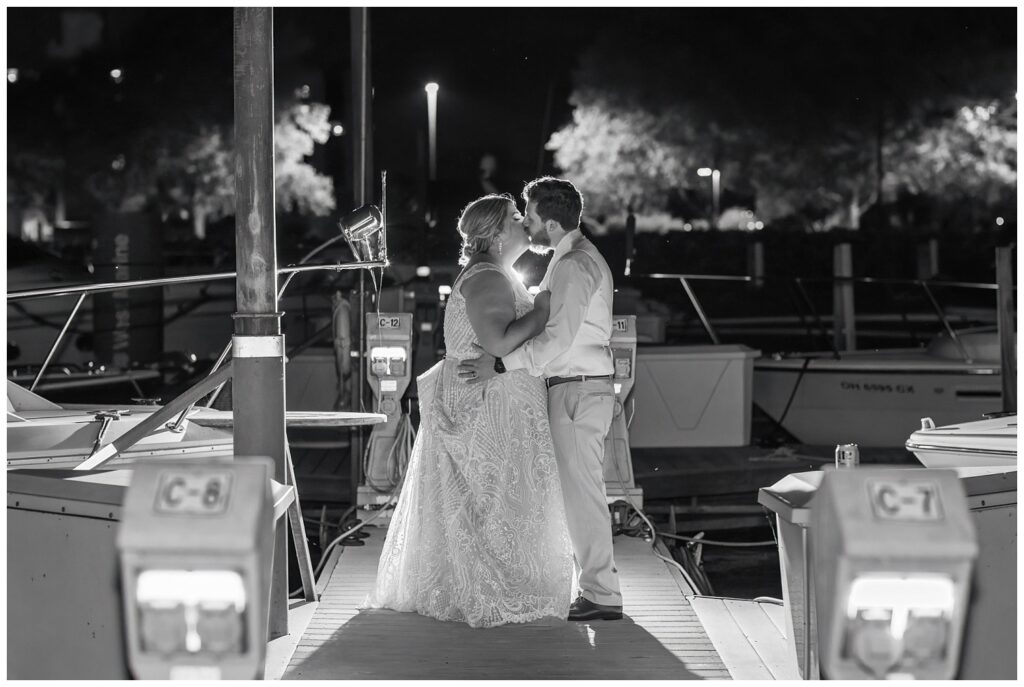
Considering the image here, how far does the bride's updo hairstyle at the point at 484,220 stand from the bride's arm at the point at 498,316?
148 mm

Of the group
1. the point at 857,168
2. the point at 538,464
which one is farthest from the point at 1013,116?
the point at 538,464

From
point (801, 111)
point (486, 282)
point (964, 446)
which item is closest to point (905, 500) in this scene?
point (486, 282)

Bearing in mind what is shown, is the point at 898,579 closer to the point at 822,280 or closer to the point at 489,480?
the point at 489,480

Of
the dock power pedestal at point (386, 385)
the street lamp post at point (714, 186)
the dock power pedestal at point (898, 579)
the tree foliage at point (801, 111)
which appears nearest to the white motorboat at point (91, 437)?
the dock power pedestal at point (386, 385)

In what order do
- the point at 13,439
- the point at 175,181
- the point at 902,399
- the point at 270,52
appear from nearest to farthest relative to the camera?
the point at 270,52 → the point at 13,439 → the point at 902,399 → the point at 175,181

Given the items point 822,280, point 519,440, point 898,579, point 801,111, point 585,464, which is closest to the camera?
point 898,579

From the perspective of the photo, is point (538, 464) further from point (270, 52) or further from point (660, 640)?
point (270, 52)

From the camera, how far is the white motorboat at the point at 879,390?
11.4 meters

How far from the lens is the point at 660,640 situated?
4473 millimetres

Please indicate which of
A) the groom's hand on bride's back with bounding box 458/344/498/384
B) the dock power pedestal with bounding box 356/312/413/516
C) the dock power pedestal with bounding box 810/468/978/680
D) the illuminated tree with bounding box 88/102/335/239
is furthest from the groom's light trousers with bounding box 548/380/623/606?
the illuminated tree with bounding box 88/102/335/239

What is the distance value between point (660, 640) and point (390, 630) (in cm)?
103

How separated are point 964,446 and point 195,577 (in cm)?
→ 450

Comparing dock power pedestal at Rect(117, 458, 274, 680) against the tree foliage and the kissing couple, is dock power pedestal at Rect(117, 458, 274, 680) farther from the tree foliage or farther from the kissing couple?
the tree foliage

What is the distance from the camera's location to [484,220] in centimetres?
465
